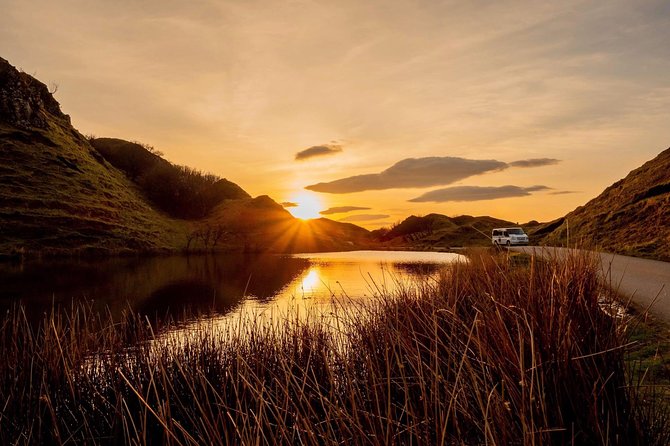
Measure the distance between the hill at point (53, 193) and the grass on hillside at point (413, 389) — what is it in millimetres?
60343

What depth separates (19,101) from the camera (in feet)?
287

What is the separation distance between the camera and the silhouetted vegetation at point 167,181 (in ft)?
403

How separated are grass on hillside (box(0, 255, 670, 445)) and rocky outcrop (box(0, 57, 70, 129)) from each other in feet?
326

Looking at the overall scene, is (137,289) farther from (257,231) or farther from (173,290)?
(257,231)

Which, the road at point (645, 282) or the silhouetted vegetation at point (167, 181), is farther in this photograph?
the silhouetted vegetation at point (167, 181)

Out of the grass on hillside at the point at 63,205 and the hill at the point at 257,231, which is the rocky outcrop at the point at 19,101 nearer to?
the grass on hillside at the point at 63,205

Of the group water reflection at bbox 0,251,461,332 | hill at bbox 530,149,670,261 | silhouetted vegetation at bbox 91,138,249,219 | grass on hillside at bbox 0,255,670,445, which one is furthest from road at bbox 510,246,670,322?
silhouetted vegetation at bbox 91,138,249,219

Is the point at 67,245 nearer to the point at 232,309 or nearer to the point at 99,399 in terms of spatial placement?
the point at 232,309

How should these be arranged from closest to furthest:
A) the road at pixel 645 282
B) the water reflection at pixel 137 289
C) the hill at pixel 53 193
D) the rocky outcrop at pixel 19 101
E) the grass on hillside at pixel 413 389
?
1. the grass on hillside at pixel 413 389
2. the road at pixel 645 282
3. the water reflection at pixel 137 289
4. the hill at pixel 53 193
5. the rocky outcrop at pixel 19 101

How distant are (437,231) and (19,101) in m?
99.1

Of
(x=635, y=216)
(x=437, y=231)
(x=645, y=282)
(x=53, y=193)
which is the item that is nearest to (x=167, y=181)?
(x=53, y=193)

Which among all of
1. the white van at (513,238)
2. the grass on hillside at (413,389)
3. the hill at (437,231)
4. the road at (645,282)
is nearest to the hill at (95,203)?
the hill at (437,231)

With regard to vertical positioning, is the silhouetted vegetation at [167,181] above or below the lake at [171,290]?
above

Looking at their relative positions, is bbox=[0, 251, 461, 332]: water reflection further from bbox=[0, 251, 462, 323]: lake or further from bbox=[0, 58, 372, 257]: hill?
bbox=[0, 58, 372, 257]: hill
